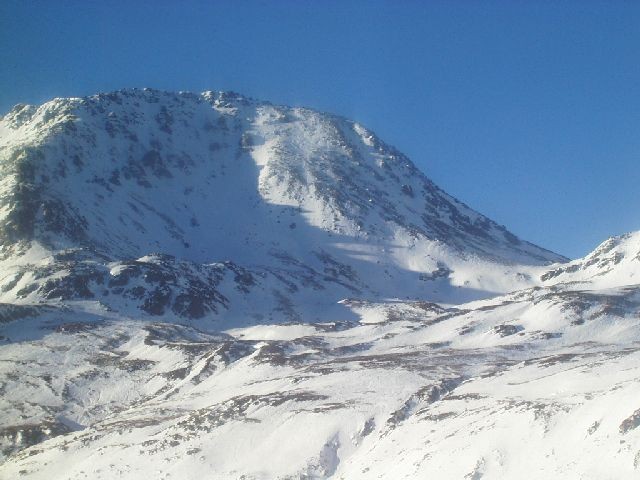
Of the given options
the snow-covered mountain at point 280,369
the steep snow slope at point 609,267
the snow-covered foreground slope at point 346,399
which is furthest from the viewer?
the steep snow slope at point 609,267

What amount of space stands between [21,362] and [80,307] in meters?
35.6

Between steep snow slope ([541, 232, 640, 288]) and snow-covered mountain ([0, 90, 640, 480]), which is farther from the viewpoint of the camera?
steep snow slope ([541, 232, 640, 288])

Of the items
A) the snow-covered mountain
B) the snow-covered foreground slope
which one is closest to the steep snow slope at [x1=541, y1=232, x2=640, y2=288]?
the snow-covered mountain

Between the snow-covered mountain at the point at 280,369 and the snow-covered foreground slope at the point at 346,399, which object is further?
the snow-covered mountain at the point at 280,369

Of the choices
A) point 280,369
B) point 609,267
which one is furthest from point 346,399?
point 609,267

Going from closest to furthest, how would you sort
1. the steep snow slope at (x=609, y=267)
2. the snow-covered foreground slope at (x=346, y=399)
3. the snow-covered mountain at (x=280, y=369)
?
the snow-covered foreground slope at (x=346, y=399) → the snow-covered mountain at (x=280, y=369) → the steep snow slope at (x=609, y=267)

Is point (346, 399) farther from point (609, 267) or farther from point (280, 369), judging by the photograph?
point (609, 267)

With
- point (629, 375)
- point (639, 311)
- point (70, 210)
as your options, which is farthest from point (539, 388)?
point (70, 210)

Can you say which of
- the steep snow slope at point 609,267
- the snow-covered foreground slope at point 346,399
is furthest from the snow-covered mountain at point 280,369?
the steep snow slope at point 609,267

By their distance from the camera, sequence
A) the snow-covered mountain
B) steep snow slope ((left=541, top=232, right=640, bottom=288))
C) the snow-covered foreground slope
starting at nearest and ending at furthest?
1. the snow-covered foreground slope
2. the snow-covered mountain
3. steep snow slope ((left=541, top=232, right=640, bottom=288))

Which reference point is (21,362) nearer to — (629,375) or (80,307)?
(80,307)

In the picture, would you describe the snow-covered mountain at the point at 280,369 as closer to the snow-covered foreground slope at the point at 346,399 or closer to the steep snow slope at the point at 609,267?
the snow-covered foreground slope at the point at 346,399

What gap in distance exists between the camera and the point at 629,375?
46.4 m

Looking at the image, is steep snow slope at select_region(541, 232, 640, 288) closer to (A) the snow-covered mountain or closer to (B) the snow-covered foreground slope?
(A) the snow-covered mountain
